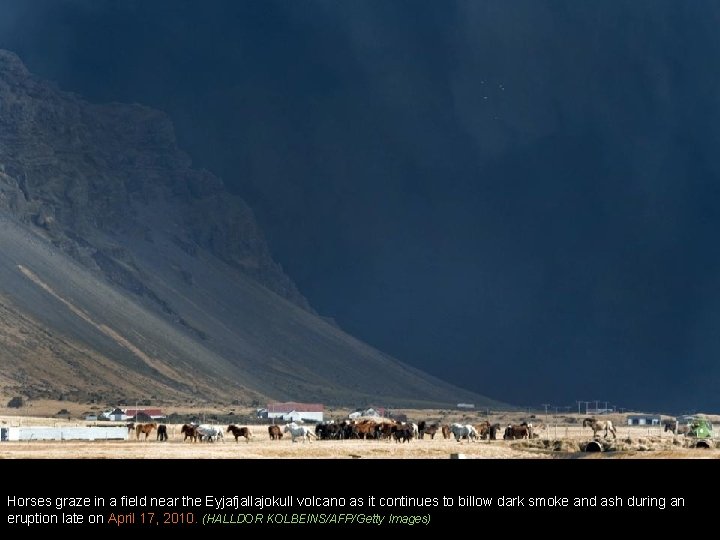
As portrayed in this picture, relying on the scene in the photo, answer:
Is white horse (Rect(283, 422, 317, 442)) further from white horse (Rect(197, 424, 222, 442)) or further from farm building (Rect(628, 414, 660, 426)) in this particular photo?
farm building (Rect(628, 414, 660, 426))

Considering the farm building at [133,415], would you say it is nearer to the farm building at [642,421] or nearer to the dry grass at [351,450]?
the farm building at [642,421]

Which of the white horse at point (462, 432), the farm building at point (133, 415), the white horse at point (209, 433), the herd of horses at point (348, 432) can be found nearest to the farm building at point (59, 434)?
the herd of horses at point (348, 432)

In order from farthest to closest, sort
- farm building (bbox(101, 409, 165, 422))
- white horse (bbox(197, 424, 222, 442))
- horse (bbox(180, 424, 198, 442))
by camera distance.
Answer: farm building (bbox(101, 409, 165, 422)), white horse (bbox(197, 424, 222, 442)), horse (bbox(180, 424, 198, 442))

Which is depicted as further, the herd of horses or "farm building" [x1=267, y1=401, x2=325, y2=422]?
"farm building" [x1=267, y1=401, x2=325, y2=422]

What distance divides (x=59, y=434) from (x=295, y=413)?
62482 mm

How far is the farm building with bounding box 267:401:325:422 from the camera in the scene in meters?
146

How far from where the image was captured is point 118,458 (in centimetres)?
6019

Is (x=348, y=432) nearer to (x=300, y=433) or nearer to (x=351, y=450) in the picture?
(x=300, y=433)

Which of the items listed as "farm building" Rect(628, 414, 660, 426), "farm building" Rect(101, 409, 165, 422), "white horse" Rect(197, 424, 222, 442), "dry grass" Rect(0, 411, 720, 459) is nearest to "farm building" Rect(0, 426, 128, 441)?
"white horse" Rect(197, 424, 222, 442)

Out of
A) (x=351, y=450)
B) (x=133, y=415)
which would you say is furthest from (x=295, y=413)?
(x=351, y=450)

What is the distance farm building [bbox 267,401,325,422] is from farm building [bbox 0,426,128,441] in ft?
166

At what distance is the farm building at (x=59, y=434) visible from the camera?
87.3 meters
